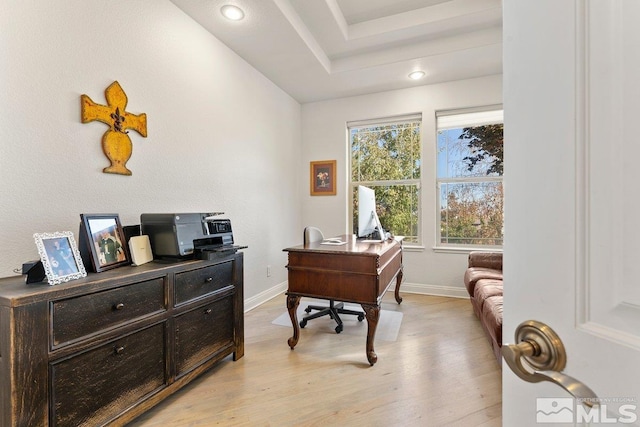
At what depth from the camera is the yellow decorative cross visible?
1728 millimetres

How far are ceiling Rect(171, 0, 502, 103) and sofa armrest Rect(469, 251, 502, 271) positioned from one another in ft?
6.85

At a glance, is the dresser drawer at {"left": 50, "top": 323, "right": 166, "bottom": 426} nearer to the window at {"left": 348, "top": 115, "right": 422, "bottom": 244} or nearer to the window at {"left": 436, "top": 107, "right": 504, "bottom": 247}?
the window at {"left": 348, "top": 115, "right": 422, "bottom": 244}

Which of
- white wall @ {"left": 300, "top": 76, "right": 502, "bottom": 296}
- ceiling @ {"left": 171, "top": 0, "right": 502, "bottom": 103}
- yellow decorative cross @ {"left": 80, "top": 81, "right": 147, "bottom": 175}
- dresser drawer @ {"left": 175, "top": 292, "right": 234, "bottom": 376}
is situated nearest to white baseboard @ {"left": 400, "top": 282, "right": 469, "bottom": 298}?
white wall @ {"left": 300, "top": 76, "right": 502, "bottom": 296}

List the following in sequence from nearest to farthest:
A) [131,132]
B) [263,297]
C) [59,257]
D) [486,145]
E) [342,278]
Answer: [59,257], [131,132], [342,278], [263,297], [486,145]

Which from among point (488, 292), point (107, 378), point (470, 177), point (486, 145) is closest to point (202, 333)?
point (107, 378)

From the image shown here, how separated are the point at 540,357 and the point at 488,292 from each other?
6.83ft

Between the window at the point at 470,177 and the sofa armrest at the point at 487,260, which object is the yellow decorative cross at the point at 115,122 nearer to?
the sofa armrest at the point at 487,260

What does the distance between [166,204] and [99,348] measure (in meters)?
1.16

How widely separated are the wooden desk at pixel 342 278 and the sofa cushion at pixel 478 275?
98 centimetres

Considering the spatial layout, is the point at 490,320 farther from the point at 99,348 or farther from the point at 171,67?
the point at 171,67

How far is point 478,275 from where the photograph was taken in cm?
272

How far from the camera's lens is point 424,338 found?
96.7 inches

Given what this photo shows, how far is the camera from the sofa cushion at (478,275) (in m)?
2.65

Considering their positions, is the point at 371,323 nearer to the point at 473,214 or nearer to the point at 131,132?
the point at 131,132
